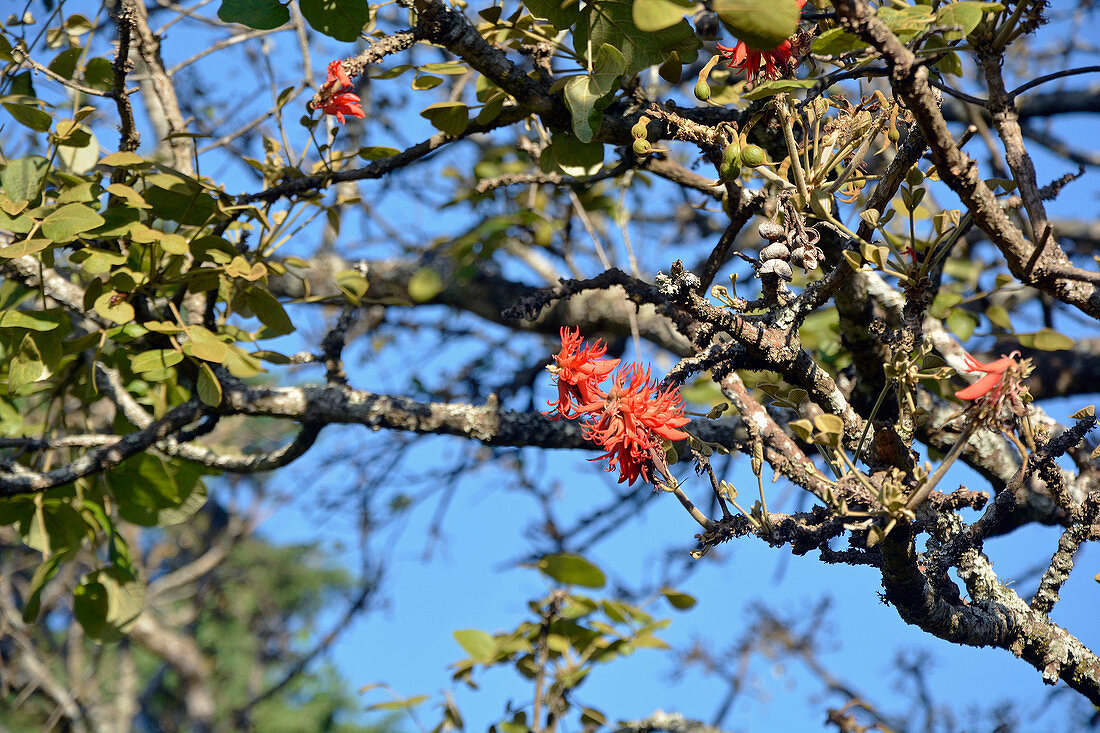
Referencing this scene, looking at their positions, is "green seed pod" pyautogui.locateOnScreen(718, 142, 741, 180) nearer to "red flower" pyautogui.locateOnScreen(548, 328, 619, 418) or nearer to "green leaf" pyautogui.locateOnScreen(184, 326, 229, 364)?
"red flower" pyautogui.locateOnScreen(548, 328, 619, 418)

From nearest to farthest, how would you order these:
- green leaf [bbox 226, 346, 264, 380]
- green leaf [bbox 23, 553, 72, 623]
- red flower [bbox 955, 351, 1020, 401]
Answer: red flower [bbox 955, 351, 1020, 401] < green leaf [bbox 226, 346, 264, 380] < green leaf [bbox 23, 553, 72, 623]

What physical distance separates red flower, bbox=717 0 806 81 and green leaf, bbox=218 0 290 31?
690mm

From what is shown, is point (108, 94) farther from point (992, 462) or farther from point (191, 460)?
point (992, 462)

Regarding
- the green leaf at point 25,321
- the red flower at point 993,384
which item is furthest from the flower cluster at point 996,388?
the green leaf at point 25,321

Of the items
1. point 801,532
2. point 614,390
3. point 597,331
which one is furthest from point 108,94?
point 597,331

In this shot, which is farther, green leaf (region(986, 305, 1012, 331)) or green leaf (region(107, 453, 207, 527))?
green leaf (region(986, 305, 1012, 331))

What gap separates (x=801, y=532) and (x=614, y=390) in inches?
11.0

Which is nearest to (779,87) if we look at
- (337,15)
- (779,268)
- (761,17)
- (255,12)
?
(761,17)

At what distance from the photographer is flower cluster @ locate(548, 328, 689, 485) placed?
0.98m

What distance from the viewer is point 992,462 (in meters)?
1.68

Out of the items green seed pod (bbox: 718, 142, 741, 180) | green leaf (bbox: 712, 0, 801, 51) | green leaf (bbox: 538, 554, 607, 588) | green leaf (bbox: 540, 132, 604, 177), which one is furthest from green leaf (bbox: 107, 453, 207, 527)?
green leaf (bbox: 712, 0, 801, 51)

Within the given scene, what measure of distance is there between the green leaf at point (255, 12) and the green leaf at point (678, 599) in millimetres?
1384

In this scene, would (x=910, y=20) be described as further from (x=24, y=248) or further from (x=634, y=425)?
(x=24, y=248)

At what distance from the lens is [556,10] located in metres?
1.10
